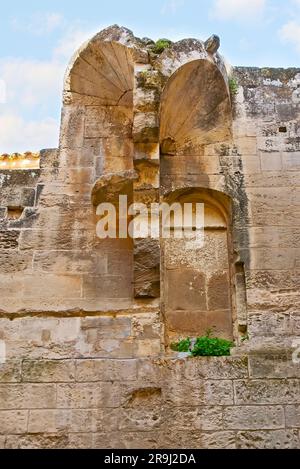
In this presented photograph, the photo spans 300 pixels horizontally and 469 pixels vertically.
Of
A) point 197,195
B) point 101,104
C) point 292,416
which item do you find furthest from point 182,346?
point 101,104

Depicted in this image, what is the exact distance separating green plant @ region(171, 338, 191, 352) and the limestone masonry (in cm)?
14

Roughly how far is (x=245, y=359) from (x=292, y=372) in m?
0.44

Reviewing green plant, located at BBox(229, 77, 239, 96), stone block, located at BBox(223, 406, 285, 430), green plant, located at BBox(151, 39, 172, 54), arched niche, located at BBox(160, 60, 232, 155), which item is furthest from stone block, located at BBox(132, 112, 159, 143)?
stone block, located at BBox(223, 406, 285, 430)

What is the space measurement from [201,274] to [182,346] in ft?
2.96

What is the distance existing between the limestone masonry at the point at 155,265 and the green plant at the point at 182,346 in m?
0.14

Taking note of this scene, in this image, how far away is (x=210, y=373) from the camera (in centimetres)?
654

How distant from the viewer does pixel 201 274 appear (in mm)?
7715

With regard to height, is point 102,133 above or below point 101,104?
below

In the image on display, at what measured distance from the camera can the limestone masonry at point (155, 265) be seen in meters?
6.39

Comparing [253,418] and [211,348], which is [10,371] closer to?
[211,348]

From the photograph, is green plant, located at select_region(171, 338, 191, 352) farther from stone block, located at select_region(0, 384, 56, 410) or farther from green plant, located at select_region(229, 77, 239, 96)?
green plant, located at select_region(229, 77, 239, 96)
